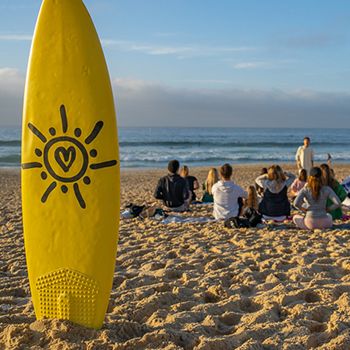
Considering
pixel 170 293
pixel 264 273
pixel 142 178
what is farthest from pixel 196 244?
pixel 142 178

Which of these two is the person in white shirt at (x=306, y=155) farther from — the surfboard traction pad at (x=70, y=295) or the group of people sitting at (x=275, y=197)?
the surfboard traction pad at (x=70, y=295)

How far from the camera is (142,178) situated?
20828 millimetres

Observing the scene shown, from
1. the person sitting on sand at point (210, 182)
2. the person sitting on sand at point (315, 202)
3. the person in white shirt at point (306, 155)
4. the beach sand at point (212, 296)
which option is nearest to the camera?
the beach sand at point (212, 296)

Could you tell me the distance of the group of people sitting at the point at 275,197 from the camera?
746cm

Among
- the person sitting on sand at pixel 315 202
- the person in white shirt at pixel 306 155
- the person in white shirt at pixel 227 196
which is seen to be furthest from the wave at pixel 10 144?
the person sitting on sand at pixel 315 202

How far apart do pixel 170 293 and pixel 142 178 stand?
16.3 meters

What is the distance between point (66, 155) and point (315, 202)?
465 cm

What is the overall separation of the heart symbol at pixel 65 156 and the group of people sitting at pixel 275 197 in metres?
4.37

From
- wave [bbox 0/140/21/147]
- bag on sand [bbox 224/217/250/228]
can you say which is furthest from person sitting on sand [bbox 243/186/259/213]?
wave [bbox 0/140/21/147]

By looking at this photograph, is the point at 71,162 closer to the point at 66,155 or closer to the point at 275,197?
the point at 66,155

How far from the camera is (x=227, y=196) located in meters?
8.30

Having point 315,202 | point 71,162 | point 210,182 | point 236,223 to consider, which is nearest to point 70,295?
point 71,162

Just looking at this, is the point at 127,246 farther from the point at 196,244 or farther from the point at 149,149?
the point at 149,149

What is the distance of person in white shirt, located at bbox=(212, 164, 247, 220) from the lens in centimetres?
827
